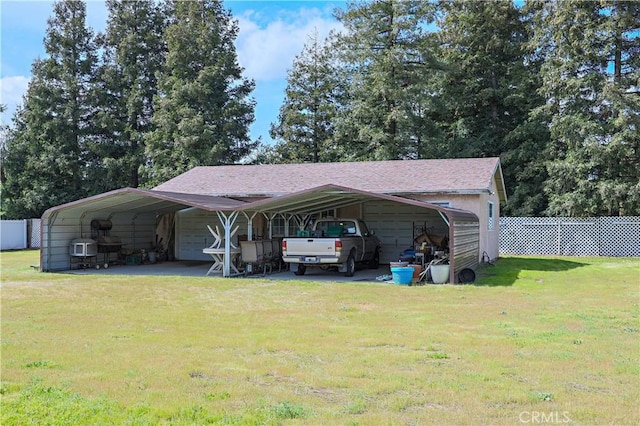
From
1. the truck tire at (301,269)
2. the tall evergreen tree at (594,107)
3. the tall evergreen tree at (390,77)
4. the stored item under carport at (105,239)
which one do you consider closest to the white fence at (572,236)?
the tall evergreen tree at (594,107)

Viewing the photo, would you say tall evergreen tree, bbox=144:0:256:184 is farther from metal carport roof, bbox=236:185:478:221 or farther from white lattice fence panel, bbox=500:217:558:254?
white lattice fence panel, bbox=500:217:558:254

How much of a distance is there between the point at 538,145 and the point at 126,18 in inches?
1095

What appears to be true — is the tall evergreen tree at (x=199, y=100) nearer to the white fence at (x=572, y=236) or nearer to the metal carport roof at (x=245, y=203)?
the metal carport roof at (x=245, y=203)

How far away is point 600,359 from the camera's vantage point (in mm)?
6031

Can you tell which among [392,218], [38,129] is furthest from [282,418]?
[38,129]

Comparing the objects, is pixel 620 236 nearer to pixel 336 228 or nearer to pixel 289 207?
pixel 336 228

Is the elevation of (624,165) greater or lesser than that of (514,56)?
lesser

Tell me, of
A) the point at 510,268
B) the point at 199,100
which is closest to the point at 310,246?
the point at 510,268

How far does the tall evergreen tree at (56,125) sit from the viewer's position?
117ft

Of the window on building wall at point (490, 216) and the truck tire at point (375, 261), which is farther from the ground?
the window on building wall at point (490, 216)

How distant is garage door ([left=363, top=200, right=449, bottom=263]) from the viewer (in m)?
19.9

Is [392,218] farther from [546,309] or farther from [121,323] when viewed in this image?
[121,323]

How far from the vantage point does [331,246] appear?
48.5 feet

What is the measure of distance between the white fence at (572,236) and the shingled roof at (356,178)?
1.91 m
